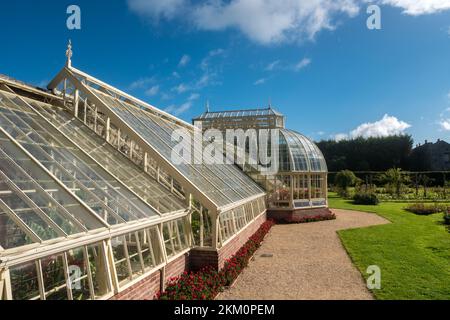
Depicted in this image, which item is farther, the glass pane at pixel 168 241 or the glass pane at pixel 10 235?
the glass pane at pixel 168 241

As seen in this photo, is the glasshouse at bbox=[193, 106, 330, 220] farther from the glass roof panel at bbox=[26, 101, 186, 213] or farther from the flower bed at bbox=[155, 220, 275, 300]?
the glass roof panel at bbox=[26, 101, 186, 213]

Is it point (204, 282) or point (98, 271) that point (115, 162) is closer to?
point (204, 282)

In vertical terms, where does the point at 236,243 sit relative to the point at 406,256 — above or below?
above

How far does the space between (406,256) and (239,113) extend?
20615mm

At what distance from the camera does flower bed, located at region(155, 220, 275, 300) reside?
30.5 ft

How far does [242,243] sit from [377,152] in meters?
61.3

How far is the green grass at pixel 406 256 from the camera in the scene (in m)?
10.5

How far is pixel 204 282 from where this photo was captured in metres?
10.3

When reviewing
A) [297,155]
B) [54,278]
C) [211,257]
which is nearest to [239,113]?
[297,155]

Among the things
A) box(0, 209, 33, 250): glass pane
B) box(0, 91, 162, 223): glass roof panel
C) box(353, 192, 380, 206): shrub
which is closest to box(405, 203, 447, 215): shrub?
box(353, 192, 380, 206): shrub

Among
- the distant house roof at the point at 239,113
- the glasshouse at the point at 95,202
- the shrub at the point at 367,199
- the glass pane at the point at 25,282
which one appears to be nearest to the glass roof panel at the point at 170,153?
the glasshouse at the point at 95,202

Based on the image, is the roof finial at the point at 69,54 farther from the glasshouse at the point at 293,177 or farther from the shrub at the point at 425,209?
the shrub at the point at 425,209

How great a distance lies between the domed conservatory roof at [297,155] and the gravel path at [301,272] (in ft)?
23.1

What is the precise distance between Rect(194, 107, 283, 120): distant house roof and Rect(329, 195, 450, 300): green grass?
535 inches
